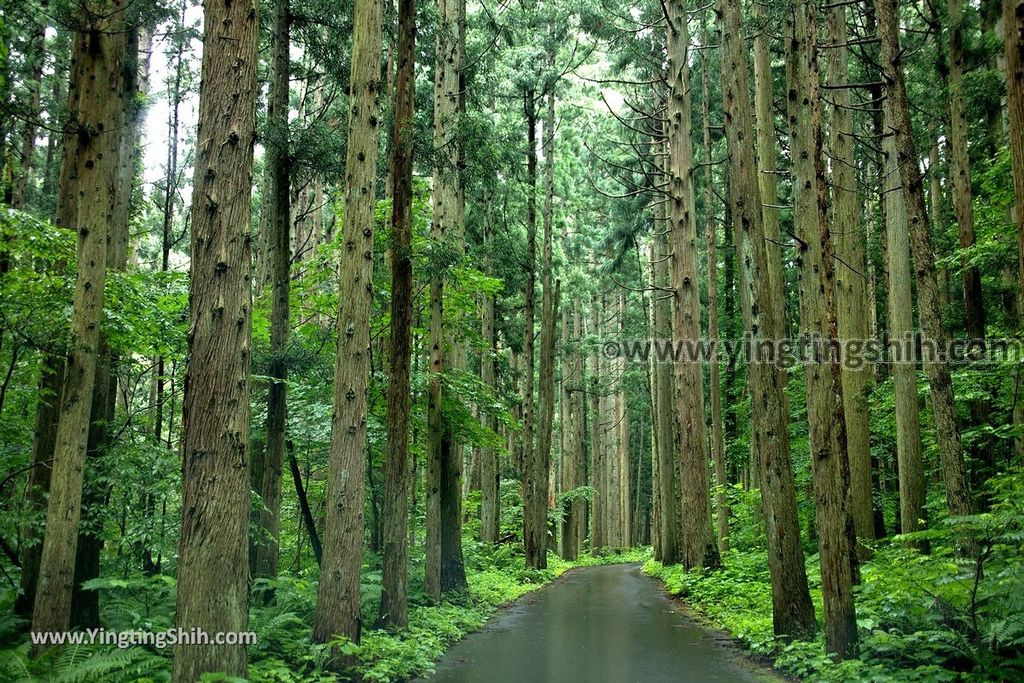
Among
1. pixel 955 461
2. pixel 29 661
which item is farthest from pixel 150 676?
pixel 955 461

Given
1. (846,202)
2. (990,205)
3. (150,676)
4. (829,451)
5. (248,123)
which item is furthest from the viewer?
(846,202)

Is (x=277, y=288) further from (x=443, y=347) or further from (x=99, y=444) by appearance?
(x=443, y=347)

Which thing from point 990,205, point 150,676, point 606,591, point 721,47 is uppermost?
point 721,47

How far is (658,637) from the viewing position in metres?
10.6

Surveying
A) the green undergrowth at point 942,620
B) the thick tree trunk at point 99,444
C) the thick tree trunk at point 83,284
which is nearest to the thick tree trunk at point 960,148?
the green undergrowth at point 942,620

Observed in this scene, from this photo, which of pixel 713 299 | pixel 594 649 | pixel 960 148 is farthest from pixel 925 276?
pixel 713 299

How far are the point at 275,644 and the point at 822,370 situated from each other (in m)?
6.96

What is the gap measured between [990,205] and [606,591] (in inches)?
505

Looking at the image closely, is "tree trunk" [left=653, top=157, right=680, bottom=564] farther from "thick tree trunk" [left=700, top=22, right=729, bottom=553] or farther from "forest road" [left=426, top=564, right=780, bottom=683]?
"forest road" [left=426, top=564, right=780, bottom=683]

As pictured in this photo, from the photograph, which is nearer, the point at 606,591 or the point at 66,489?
the point at 66,489

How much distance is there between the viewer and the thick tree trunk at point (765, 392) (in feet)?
29.9

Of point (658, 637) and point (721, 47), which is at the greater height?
point (721, 47)

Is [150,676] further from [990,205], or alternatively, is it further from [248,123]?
[990,205]

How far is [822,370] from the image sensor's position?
7980 millimetres
